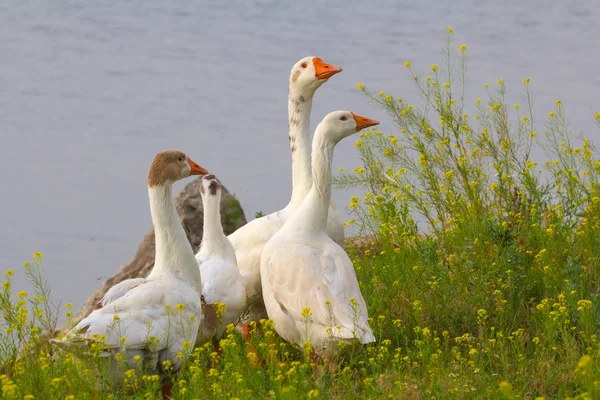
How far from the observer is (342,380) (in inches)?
245

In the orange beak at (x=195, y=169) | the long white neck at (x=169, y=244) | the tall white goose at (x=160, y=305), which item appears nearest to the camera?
the tall white goose at (x=160, y=305)

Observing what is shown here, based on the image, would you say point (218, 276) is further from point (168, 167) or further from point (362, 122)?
point (362, 122)

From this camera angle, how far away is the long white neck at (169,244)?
21.9ft

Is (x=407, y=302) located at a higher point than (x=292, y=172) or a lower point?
lower

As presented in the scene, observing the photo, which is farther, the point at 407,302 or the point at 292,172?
the point at 292,172

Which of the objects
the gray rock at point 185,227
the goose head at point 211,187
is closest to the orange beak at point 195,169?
the goose head at point 211,187

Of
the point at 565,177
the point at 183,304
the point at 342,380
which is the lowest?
the point at 342,380

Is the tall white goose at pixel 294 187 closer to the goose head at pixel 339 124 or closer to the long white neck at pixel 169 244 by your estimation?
the goose head at pixel 339 124

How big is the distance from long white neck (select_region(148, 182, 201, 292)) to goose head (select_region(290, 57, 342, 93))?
2.10m

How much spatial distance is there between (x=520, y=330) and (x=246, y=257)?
7.89ft

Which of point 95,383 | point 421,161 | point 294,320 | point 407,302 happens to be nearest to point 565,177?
point 421,161

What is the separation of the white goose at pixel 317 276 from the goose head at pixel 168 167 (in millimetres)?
898

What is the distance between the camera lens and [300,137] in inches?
337

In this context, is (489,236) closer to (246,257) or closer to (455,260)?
(455,260)
